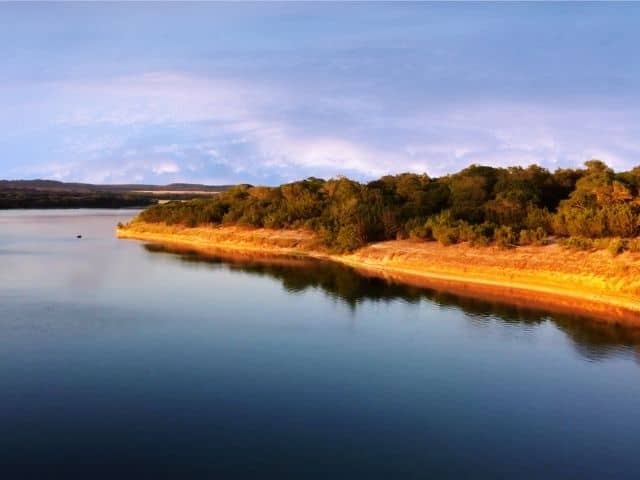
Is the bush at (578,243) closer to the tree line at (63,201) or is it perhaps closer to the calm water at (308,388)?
the calm water at (308,388)

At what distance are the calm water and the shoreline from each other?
250 cm

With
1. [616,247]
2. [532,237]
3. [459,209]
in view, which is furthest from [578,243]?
[459,209]

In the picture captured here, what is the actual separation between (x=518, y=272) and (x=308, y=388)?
17.3 metres

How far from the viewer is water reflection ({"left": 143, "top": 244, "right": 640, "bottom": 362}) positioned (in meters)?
20.3

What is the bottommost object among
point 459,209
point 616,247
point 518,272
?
point 518,272

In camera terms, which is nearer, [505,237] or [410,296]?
[410,296]

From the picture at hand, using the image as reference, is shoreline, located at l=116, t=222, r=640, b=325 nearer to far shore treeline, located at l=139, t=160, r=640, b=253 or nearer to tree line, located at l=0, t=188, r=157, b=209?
far shore treeline, located at l=139, t=160, r=640, b=253

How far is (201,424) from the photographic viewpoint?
42.0 ft

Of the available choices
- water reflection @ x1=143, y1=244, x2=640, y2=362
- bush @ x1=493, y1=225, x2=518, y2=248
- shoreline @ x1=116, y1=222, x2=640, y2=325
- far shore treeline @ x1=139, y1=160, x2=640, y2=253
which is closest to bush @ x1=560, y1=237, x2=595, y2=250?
far shore treeline @ x1=139, y1=160, x2=640, y2=253

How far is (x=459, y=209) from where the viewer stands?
4053 cm

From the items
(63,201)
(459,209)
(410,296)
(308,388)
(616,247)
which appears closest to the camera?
(308,388)

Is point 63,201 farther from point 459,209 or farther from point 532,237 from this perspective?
point 532,237

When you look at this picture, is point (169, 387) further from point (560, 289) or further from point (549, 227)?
point (549, 227)

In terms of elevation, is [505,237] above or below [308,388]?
above
